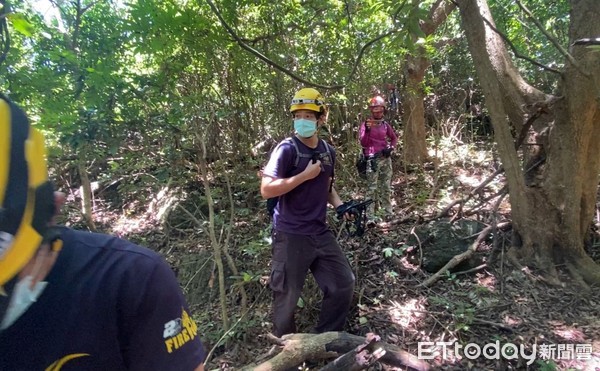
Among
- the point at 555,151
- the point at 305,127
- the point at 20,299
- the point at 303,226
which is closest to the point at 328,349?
the point at 303,226

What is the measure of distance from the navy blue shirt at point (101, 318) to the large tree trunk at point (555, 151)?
3351 millimetres

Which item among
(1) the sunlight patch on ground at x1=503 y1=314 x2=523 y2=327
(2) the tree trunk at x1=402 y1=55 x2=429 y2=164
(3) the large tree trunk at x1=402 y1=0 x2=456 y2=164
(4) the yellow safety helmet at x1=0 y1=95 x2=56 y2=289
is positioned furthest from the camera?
(2) the tree trunk at x1=402 y1=55 x2=429 y2=164

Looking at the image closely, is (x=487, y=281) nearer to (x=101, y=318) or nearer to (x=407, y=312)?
(x=407, y=312)

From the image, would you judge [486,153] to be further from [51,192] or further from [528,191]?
[51,192]

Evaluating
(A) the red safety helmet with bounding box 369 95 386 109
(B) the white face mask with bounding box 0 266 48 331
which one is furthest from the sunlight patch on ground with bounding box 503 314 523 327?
(A) the red safety helmet with bounding box 369 95 386 109

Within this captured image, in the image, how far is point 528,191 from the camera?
13.1 ft

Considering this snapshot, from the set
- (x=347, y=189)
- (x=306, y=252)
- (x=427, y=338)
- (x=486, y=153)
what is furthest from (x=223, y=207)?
(x=486, y=153)

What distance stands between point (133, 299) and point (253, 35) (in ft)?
14.5

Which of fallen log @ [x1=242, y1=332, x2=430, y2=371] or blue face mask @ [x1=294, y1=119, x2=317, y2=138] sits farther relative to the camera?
blue face mask @ [x1=294, y1=119, x2=317, y2=138]

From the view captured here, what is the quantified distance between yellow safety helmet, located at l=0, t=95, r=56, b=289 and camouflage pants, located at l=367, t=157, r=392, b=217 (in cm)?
503

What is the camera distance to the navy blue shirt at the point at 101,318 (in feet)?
2.49

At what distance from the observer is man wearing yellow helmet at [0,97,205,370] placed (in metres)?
0.68

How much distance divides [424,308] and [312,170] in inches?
67.9

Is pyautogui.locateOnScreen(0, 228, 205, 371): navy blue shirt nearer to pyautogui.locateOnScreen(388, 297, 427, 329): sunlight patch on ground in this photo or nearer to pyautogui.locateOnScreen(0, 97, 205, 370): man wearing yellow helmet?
pyautogui.locateOnScreen(0, 97, 205, 370): man wearing yellow helmet
